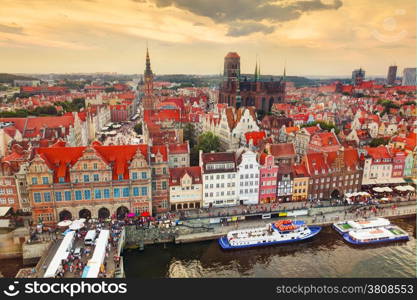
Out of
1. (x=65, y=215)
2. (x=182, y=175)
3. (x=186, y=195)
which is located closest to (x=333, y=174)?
(x=186, y=195)

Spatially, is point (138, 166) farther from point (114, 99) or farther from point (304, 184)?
point (114, 99)

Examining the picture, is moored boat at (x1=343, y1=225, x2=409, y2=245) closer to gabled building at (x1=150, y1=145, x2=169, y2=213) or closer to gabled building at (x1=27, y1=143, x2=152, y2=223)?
gabled building at (x1=150, y1=145, x2=169, y2=213)

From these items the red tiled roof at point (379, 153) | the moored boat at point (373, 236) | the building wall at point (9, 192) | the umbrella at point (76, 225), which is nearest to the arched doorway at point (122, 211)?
the umbrella at point (76, 225)

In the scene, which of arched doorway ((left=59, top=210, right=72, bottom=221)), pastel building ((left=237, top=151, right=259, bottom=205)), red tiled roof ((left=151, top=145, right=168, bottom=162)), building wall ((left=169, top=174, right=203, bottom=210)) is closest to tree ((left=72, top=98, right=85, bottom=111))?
red tiled roof ((left=151, top=145, right=168, bottom=162))

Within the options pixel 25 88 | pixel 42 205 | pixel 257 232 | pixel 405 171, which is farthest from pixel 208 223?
pixel 25 88

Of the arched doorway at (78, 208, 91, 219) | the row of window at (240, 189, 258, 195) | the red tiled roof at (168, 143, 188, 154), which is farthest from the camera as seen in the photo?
the red tiled roof at (168, 143, 188, 154)
